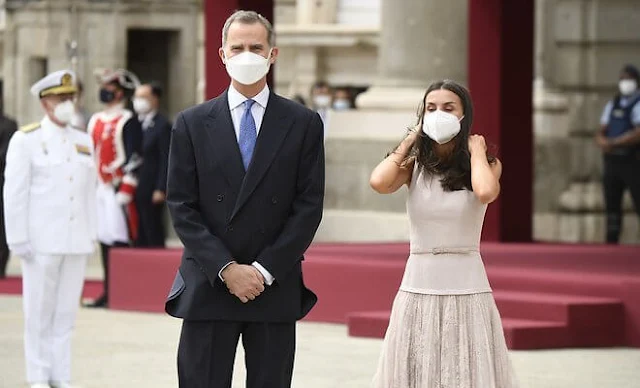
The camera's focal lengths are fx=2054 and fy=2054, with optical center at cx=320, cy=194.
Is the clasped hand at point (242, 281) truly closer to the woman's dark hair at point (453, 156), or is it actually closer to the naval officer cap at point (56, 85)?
the woman's dark hair at point (453, 156)

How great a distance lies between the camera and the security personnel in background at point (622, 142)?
18266mm

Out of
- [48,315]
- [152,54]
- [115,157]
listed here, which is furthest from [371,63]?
[48,315]

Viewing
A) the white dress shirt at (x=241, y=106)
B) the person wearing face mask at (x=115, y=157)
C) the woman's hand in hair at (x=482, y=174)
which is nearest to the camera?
the white dress shirt at (x=241, y=106)

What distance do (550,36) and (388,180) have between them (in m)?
12.8

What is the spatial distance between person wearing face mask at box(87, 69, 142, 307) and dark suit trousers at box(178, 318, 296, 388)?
806 cm

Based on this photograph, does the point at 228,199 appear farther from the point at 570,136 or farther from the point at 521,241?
the point at 570,136

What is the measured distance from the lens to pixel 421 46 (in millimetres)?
17625

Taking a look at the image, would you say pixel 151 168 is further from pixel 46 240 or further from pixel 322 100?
pixel 322 100

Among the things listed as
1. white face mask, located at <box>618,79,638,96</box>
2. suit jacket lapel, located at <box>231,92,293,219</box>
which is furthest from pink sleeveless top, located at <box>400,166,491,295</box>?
white face mask, located at <box>618,79,638,96</box>

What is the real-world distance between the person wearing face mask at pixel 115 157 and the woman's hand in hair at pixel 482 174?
7489 mm

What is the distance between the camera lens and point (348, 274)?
1361cm

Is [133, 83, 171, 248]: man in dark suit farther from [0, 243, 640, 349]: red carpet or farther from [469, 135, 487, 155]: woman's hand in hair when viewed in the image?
[469, 135, 487, 155]: woman's hand in hair

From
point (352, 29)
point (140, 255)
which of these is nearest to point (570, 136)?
point (352, 29)

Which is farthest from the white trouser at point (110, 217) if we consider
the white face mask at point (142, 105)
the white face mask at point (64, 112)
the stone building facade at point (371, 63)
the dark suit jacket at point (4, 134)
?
the white face mask at point (64, 112)
